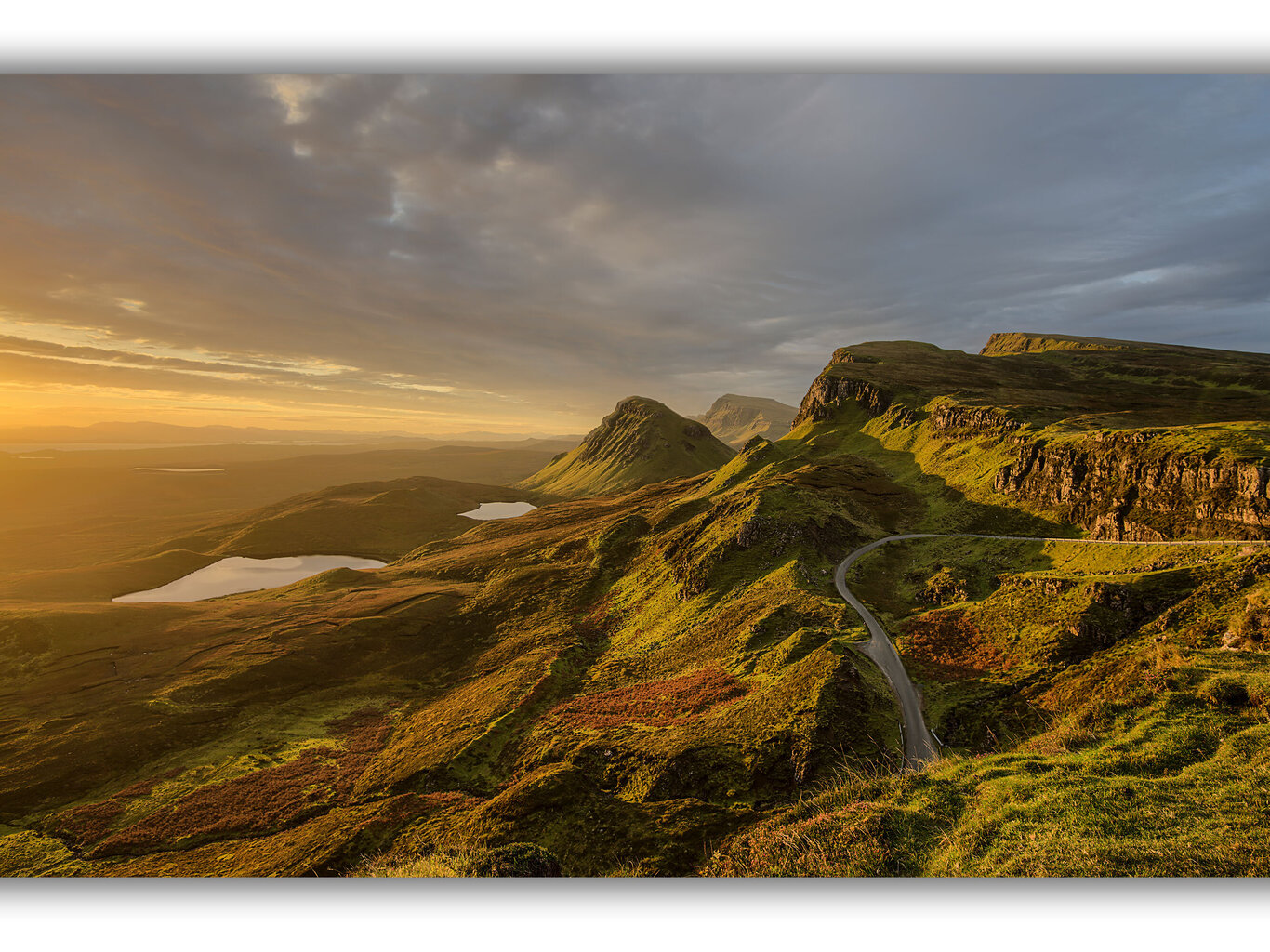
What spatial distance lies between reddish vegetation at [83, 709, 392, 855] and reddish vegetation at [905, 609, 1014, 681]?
1747 inches

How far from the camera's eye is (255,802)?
3117 cm

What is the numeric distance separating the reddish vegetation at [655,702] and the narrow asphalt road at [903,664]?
10253 mm

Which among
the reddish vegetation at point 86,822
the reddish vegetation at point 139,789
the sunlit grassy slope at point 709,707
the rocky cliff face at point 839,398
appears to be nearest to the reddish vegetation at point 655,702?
the sunlit grassy slope at point 709,707

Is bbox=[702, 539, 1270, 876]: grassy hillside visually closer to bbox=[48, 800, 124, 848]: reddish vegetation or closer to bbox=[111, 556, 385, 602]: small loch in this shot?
bbox=[48, 800, 124, 848]: reddish vegetation

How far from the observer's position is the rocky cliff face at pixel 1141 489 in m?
37.4

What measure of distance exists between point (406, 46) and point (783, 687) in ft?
125

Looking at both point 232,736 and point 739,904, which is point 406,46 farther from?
point 232,736

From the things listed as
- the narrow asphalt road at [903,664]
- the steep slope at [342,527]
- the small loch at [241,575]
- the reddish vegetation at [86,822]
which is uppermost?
the narrow asphalt road at [903,664]

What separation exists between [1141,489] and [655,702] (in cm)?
5464

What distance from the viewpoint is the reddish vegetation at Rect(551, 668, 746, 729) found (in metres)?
31.7

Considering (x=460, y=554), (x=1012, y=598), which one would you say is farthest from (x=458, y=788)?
(x=460, y=554)

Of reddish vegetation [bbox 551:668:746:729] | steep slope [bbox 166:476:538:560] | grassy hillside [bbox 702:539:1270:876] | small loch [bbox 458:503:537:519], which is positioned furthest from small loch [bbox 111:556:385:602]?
grassy hillside [bbox 702:539:1270:876]

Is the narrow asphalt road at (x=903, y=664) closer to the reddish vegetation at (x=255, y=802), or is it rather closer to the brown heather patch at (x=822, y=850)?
the brown heather patch at (x=822, y=850)

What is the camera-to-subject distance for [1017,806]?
522 inches
